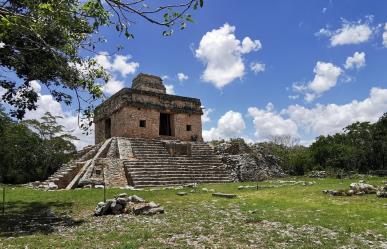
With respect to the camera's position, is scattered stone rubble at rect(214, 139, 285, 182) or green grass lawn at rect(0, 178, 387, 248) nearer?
green grass lawn at rect(0, 178, 387, 248)

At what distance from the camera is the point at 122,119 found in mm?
27719

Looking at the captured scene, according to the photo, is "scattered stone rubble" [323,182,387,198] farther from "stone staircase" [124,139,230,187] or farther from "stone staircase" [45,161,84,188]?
"stone staircase" [45,161,84,188]

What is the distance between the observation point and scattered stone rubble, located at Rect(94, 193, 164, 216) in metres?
11.7

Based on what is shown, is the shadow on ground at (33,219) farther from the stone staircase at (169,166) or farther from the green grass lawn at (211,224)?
the stone staircase at (169,166)

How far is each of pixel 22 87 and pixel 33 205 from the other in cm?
480

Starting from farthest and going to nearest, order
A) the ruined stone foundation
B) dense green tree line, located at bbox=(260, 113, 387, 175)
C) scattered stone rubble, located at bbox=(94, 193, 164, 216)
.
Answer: dense green tree line, located at bbox=(260, 113, 387, 175) → the ruined stone foundation → scattered stone rubble, located at bbox=(94, 193, 164, 216)

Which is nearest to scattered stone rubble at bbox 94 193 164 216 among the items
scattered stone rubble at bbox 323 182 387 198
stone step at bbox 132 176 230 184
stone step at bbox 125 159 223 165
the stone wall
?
stone step at bbox 132 176 230 184

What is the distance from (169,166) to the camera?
902 inches

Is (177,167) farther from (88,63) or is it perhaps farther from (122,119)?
(88,63)

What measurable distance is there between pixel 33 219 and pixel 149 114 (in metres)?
17.5

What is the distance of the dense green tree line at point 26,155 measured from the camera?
33000 millimetres

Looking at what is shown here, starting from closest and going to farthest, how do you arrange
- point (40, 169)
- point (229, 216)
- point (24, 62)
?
point (229, 216) → point (24, 62) → point (40, 169)

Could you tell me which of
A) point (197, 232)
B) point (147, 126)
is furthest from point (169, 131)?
point (197, 232)

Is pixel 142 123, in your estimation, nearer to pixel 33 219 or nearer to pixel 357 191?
pixel 33 219
